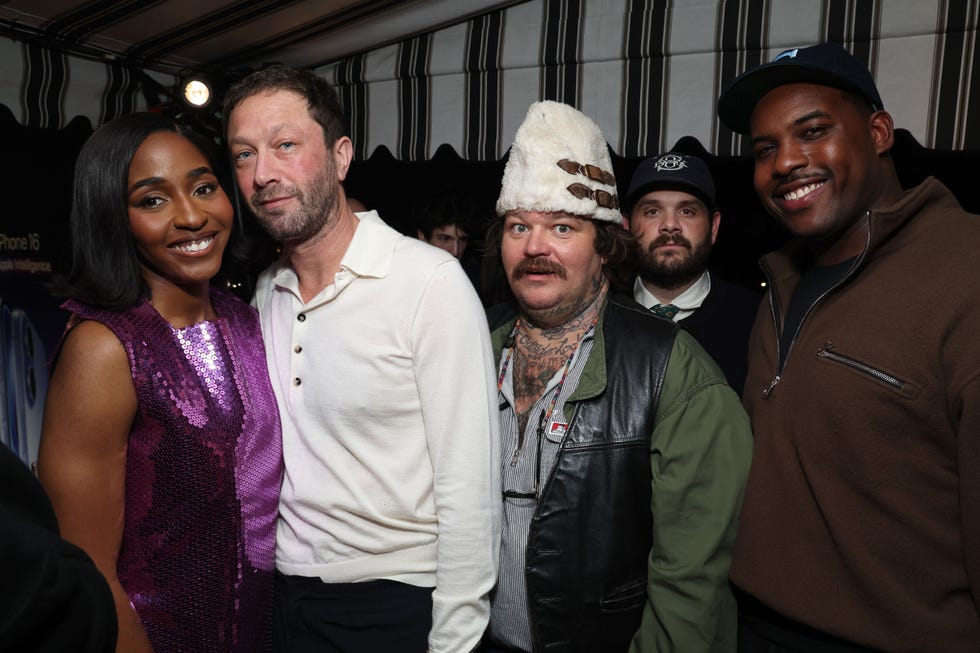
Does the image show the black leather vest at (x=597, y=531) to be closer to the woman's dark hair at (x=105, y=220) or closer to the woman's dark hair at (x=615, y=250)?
the woman's dark hair at (x=615, y=250)

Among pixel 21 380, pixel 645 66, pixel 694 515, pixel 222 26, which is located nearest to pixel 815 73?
pixel 694 515

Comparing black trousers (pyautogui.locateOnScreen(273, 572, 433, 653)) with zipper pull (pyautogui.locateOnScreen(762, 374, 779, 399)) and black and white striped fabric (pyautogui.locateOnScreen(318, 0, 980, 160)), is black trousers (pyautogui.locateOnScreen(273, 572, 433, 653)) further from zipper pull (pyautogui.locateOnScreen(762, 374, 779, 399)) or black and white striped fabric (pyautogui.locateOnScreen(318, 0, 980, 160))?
black and white striped fabric (pyautogui.locateOnScreen(318, 0, 980, 160))

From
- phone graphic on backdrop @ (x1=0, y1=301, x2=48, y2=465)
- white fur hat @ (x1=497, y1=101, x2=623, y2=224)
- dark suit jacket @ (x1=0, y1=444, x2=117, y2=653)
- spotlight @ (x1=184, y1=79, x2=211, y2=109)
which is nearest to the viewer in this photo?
dark suit jacket @ (x1=0, y1=444, x2=117, y2=653)

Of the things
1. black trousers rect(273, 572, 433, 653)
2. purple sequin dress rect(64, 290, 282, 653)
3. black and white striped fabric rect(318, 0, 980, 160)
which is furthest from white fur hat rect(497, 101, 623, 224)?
black and white striped fabric rect(318, 0, 980, 160)

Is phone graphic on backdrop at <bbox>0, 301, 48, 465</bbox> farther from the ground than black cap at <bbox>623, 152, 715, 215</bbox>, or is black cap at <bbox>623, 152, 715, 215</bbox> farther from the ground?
black cap at <bbox>623, 152, 715, 215</bbox>

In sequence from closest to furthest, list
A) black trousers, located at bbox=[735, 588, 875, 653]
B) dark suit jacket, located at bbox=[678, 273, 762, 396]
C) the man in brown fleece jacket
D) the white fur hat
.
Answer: the man in brown fleece jacket
black trousers, located at bbox=[735, 588, 875, 653]
the white fur hat
dark suit jacket, located at bbox=[678, 273, 762, 396]

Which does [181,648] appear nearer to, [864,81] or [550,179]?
[550,179]

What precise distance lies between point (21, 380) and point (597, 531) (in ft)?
13.6

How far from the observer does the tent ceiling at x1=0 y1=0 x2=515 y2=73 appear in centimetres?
312

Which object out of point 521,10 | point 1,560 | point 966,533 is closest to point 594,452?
point 966,533

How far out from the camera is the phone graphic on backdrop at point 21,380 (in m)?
3.91

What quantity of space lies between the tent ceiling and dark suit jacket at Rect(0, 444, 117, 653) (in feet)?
10.6

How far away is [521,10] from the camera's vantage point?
3461 millimetres

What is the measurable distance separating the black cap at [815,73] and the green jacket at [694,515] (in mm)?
822
